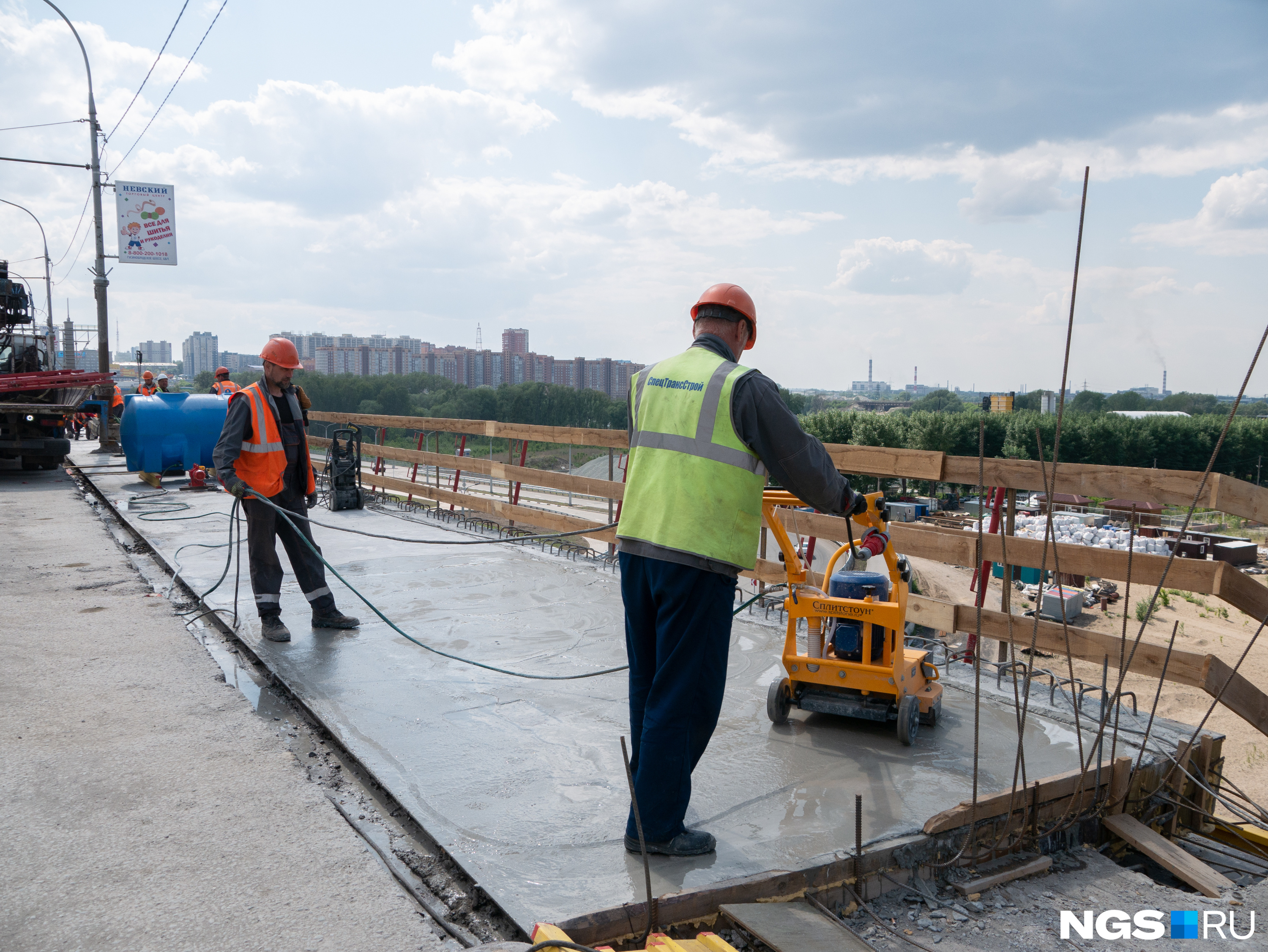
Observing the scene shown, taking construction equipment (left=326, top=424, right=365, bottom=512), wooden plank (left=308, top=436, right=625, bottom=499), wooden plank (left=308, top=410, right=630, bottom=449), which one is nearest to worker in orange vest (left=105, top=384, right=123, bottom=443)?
wooden plank (left=308, top=410, right=630, bottom=449)

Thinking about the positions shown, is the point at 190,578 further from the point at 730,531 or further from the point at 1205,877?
the point at 1205,877

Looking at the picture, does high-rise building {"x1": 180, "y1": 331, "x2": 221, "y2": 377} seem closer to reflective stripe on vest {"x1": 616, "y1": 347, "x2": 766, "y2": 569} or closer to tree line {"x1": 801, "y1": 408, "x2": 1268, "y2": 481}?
tree line {"x1": 801, "y1": 408, "x2": 1268, "y2": 481}

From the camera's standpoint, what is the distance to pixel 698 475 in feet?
9.04

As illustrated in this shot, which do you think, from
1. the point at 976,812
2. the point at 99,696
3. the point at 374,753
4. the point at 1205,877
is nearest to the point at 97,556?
the point at 99,696

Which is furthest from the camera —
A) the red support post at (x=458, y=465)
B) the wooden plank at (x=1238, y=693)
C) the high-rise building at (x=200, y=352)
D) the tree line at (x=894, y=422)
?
the high-rise building at (x=200, y=352)

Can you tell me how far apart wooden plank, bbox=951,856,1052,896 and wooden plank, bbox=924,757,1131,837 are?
167 millimetres

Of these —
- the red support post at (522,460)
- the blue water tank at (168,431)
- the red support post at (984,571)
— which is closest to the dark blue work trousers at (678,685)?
the red support post at (984,571)

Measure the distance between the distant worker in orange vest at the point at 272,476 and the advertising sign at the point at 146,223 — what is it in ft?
56.7

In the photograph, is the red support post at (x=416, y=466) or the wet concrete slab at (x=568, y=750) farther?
the red support post at (x=416, y=466)

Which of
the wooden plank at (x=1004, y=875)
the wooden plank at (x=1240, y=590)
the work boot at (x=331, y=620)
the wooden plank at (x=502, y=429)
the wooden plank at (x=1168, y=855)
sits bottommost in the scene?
the wooden plank at (x=1168, y=855)

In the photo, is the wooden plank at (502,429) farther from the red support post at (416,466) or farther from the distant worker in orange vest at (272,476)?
the distant worker in orange vest at (272,476)

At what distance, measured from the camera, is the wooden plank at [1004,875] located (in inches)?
110

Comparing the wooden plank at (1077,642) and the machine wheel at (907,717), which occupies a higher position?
the wooden plank at (1077,642)

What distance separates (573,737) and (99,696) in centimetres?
252
